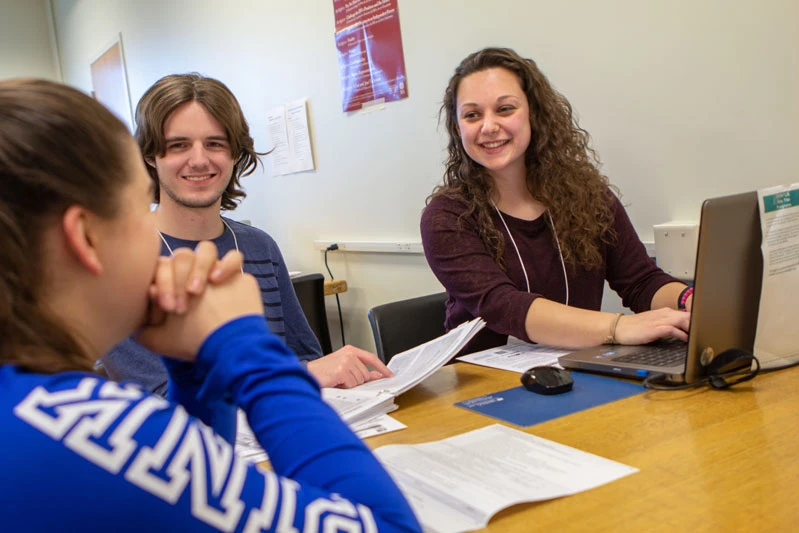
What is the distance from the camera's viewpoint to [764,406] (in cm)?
103

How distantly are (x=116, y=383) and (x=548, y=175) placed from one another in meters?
1.58

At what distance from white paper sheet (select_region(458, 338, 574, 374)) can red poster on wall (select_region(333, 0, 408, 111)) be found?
1.54 m

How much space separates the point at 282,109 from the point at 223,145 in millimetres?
1962

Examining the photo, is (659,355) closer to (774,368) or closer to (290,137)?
(774,368)

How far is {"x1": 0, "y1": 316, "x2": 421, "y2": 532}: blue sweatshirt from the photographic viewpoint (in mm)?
465

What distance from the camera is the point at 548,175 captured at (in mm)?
1942

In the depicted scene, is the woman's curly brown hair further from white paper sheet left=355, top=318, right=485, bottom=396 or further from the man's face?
the man's face

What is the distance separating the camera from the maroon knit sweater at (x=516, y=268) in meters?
1.73

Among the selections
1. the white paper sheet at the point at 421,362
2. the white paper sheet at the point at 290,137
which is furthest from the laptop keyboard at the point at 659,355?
the white paper sheet at the point at 290,137

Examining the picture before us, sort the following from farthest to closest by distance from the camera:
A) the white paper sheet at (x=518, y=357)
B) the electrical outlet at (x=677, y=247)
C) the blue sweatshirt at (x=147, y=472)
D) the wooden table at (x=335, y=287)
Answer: the wooden table at (x=335, y=287) → the electrical outlet at (x=677, y=247) → the white paper sheet at (x=518, y=357) → the blue sweatshirt at (x=147, y=472)

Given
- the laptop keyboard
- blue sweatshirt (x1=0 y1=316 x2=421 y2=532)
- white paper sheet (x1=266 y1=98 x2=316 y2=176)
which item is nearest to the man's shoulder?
the laptop keyboard

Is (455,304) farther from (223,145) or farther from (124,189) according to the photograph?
(124,189)

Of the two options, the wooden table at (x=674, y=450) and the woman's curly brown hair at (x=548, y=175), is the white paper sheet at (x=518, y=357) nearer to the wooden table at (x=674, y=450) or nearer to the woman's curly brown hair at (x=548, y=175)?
the wooden table at (x=674, y=450)

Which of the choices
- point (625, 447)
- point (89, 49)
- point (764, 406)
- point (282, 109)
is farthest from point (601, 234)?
point (89, 49)
